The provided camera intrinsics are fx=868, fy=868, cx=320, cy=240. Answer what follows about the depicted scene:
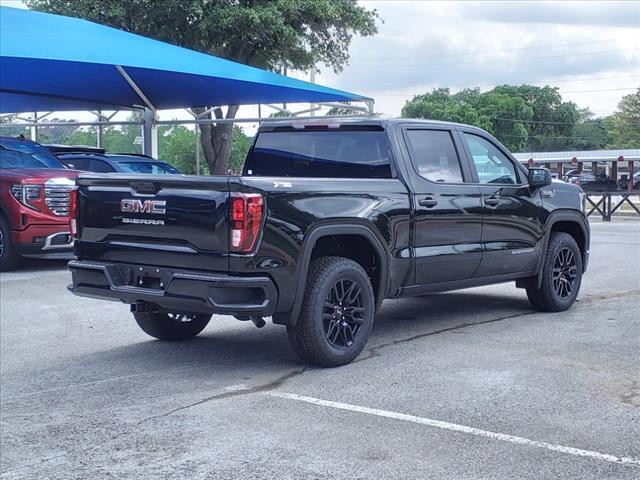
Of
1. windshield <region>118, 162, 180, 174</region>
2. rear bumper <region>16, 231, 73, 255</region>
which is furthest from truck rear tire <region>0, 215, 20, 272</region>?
windshield <region>118, 162, 180, 174</region>

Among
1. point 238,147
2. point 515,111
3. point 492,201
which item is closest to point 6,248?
point 492,201

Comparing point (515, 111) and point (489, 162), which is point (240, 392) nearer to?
point (489, 162)

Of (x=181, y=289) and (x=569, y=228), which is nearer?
(x=181, y=289)

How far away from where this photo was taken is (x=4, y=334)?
8.34 metres

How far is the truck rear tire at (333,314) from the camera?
6371mm

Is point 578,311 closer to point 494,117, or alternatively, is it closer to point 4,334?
point 4,334

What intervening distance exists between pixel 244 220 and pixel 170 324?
2.13 meters

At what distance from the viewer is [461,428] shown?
5.17 meters

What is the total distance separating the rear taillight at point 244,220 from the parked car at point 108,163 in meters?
8.96

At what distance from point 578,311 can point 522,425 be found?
4325 mm

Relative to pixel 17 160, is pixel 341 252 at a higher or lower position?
lower

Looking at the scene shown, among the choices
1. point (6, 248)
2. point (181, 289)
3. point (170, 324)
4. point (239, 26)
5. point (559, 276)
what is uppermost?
point (239, 26)

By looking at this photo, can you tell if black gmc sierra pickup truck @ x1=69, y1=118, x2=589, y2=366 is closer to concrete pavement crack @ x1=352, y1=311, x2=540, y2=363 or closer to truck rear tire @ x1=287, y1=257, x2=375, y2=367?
truck rear tire @ x1=287, y1=257, x2=375, y2=367

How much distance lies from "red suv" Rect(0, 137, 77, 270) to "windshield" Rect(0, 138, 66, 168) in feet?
2.61
